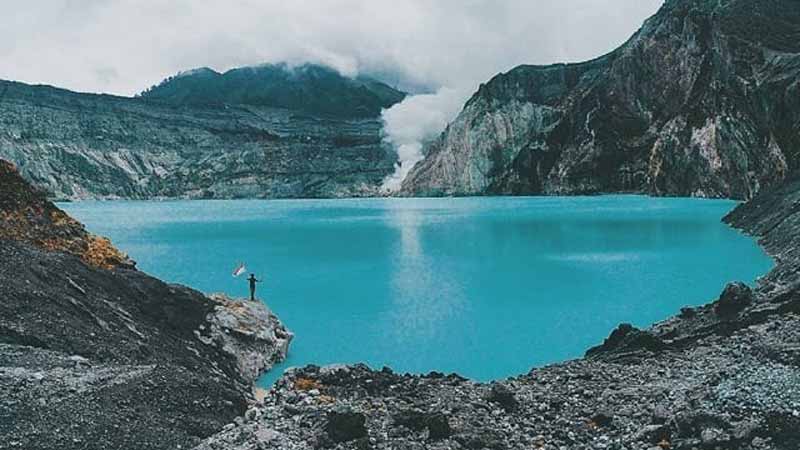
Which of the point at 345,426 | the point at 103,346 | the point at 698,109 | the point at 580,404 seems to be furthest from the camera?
the point at 698,109

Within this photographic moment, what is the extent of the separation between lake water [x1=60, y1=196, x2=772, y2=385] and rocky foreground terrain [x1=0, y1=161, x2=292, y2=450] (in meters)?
3.32

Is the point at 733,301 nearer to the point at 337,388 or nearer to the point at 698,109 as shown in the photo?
the point at 337,388

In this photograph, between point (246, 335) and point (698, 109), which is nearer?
point (246, 335)

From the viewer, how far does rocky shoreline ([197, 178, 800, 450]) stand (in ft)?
47.4

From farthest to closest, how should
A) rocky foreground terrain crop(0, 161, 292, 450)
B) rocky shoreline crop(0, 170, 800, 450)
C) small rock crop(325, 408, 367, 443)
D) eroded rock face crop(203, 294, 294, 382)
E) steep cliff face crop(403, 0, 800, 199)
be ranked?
steep cliff face crop(403, 0, 800, 199) < eroded rock face crop(203, 294, 294, 382) < rocky foreground terrain crop(0, 161, 292, 450) < small rock crop(325, 408, 367, 443) < rocky shoreline crop(0, 170, 800, 450)

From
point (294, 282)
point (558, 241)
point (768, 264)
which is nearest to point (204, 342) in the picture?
point (294, 282)

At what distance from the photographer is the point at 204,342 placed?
88.5 feet

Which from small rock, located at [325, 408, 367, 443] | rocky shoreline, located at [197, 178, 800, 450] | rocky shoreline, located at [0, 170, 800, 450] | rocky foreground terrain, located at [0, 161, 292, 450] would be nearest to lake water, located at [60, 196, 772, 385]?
rocky foreground terrain, located at [0, 161, 292, 450]

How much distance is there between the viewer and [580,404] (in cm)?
1780

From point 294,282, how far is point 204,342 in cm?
2433

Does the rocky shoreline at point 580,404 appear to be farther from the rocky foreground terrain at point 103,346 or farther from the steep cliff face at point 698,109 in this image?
the steep cliff face at point 698,109

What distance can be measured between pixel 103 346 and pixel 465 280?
32.8 meters

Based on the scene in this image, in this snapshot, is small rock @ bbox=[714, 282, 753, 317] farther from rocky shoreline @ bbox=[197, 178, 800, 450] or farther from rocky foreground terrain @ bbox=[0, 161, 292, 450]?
rocky foreground terrain @ bbox=[0, 161, 292, 450]

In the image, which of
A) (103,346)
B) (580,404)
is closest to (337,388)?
(580,404)
